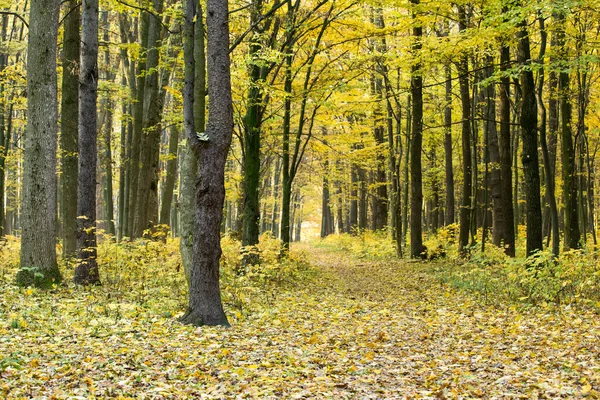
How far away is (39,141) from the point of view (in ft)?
31.6

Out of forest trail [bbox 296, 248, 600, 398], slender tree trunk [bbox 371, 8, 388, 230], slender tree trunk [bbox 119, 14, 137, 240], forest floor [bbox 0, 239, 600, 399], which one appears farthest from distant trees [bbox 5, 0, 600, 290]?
forest trail [bbox 296, 248, 600, 398]

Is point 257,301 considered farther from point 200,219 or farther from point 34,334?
point 34,334

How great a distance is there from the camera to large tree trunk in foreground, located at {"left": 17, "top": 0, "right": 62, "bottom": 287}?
963cm

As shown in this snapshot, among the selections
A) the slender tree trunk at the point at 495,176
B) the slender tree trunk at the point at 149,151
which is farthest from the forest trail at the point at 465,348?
the slender tree trunk at the point at 149,151

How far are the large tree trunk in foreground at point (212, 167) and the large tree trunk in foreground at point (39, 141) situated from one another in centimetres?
352

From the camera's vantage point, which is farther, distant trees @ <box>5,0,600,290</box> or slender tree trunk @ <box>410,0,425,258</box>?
slender tree trunk @ <box>410,0,425,258</box>

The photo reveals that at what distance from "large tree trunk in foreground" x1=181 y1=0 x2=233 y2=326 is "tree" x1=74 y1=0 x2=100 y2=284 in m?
3.66

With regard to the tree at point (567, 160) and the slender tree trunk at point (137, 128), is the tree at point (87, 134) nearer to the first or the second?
the slender tree trunk at point (137, 128)

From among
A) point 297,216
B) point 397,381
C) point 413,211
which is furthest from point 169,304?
point 297,216

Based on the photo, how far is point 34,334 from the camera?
6.63m

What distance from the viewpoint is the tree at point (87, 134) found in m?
10.4

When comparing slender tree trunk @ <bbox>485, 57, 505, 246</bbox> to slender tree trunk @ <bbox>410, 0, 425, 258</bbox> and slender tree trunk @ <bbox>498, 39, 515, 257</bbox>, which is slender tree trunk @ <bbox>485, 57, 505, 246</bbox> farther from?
slender tree trunk @ <bbox>410, 0, 425, 258</bbox>

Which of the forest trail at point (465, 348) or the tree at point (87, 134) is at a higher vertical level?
the tree at point (87, 134)

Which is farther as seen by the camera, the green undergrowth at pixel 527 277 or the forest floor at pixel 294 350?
the green undergrowth at pixel 527 277
